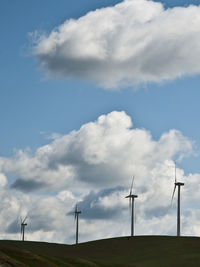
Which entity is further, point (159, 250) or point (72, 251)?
point (72, 251)

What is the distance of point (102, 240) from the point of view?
19138 centimetres

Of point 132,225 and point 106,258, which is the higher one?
point 132,225

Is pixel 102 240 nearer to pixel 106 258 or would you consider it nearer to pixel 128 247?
pixel 128 247

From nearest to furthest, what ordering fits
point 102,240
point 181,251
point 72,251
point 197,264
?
point 197,264
point 181,251
point 72,251
point 102,240

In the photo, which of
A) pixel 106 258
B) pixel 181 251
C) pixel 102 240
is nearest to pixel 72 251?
pixel 102 240

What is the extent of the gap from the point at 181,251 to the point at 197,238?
74.5 ft

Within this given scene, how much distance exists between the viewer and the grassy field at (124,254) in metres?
109

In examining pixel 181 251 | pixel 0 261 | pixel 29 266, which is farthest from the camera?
pixel 181 251

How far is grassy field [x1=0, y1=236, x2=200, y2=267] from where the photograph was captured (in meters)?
109

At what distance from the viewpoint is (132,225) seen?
192000mm

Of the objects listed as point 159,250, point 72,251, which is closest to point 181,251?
point 159,250

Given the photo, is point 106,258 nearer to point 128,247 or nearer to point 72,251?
point 128,247

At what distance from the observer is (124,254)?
155 m

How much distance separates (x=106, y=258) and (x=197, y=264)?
31.8 meters
